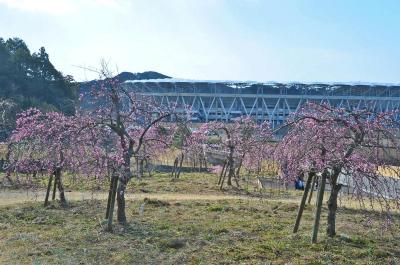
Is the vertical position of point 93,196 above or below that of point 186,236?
below

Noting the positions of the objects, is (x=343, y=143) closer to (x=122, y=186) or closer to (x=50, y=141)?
(x=122, y=186)

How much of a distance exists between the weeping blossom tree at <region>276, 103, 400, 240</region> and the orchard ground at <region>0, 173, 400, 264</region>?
1200 millimetres

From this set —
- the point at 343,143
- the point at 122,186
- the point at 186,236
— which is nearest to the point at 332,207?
the point at 343,143

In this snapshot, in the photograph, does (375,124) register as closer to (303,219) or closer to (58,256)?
(303,219)

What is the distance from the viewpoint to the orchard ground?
8539 millimetres

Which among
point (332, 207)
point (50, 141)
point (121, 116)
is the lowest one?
point (332, 207)

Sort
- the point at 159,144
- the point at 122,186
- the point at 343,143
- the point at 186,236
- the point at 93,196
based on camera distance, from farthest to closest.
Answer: the point at 93,196 → the point at 159,144 → the point at 122,186 → the point at 186,236 → the point at 343,143

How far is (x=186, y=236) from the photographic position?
10.2 meters

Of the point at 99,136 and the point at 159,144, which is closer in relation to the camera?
the point at 99,136

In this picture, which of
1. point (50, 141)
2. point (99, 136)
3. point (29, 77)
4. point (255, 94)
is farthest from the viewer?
point (255, 94)

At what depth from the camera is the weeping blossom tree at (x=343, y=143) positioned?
8.88 m

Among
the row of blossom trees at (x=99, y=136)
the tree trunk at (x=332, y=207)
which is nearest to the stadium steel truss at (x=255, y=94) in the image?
the row of blossom trees at (x=99, y=136)

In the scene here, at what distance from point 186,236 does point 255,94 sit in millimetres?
73208

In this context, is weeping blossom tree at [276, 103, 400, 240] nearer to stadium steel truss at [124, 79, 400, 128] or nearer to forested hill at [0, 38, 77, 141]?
forested hill at [0, 38, 77, 141]
